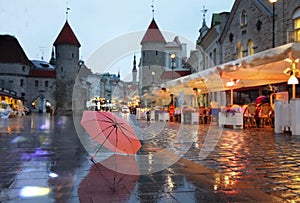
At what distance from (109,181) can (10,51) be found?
75.0 metres

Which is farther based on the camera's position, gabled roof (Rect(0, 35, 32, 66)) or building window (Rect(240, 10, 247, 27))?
gabled roof (Rect(0, 35, 32, 66))

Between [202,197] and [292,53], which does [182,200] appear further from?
[292,53]

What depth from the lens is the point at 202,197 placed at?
388 cm

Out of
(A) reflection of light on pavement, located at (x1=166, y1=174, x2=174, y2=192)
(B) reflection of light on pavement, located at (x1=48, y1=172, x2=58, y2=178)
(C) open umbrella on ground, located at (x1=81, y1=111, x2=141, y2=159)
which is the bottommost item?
(A) reflection of light on pavement, located at (x1=166, y1=174, x2=174, y2=192)

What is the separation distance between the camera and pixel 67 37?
68250mm

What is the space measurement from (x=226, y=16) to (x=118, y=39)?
28860 mm

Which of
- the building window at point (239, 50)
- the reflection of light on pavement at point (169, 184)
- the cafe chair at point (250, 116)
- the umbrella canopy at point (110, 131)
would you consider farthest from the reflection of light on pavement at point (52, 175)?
the building window at point (239, 50)

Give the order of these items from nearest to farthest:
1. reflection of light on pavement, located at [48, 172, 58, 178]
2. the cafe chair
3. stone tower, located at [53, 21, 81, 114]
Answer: reflection of light on pavement, located at [48, 172, 58, 178], the cafe chair, stone tower, located at [53, 21, 81, 114]

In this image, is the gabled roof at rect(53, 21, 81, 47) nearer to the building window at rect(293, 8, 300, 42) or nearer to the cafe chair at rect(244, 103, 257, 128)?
the building window at rect(293, 8, 300, 42)

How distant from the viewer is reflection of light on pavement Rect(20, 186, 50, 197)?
397 cm

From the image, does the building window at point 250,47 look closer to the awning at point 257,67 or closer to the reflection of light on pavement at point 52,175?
the awning at point 257,67

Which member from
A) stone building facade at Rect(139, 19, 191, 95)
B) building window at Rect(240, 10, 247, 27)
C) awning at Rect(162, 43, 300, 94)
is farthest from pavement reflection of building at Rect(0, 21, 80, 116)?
awning at Rect(162, 43, 300, 94)

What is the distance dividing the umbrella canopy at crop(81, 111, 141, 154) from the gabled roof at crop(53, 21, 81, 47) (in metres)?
63.7

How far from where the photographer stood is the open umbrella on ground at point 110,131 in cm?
664
